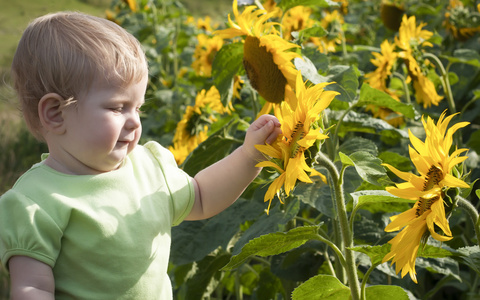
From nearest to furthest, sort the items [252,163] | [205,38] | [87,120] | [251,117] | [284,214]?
[87,120], [252,163], [284,214], [251,117], [205,38]

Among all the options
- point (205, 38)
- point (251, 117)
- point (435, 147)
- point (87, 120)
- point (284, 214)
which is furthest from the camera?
point (205, 38)

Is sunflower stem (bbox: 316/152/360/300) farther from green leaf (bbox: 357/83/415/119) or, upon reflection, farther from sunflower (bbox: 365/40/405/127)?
sunflower (bbox: 365/40/405/127)

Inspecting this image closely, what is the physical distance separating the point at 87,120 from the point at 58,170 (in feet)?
0.39

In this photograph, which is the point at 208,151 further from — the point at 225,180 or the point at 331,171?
the point at 331,171

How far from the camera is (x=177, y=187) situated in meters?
1.25

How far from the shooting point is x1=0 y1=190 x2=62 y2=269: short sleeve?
40.2 inches

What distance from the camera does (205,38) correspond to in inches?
111

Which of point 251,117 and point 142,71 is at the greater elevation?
point 142,71

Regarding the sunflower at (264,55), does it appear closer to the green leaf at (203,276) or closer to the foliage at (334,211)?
the foliage at (334,211)

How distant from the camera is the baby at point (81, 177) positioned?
1043mm

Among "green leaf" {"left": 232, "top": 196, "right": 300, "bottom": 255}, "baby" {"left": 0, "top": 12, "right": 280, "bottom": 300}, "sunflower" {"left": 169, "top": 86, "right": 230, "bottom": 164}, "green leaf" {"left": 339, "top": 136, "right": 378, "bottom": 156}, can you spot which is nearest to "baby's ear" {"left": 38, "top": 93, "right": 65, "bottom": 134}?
"baby" {"left": 0, "top": 12, "right": 280, "bottom": 300}

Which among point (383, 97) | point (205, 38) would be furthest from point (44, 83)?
point (205, 38)

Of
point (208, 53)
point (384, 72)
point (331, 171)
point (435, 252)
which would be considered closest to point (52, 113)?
point (331, 171)

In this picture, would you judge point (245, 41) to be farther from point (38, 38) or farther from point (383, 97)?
point (38, 38)
